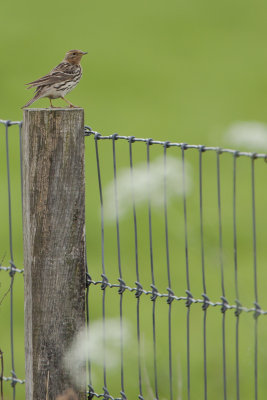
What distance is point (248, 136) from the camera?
11.2 feet

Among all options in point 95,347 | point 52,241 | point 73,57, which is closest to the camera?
point 95,347

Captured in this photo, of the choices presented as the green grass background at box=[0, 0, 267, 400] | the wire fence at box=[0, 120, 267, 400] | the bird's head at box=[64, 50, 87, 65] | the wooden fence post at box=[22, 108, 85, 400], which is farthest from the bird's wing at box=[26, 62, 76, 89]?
the green grass background at box=[0, 0, 267, 400]

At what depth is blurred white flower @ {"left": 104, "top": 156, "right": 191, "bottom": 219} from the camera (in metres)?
3.54

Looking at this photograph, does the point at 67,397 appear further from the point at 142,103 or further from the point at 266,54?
the point at 266,54

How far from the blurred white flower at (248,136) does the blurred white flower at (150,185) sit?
24 centimetres

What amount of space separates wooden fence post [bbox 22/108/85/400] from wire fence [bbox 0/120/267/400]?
0.11 meters

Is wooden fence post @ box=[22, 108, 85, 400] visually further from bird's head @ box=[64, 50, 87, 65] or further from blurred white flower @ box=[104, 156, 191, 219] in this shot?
bird's head @ box=[64, 50, 87, 65]

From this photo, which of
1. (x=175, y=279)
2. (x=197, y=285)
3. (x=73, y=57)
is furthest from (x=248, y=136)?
(x=175, y=279)

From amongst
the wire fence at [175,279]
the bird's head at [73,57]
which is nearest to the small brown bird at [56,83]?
the bird's head at [73,57]

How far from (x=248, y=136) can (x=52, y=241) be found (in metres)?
1.07

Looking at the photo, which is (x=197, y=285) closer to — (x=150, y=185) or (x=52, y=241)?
(x=52, y=241)

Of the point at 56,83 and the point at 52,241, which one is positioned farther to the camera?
the point at 56,83

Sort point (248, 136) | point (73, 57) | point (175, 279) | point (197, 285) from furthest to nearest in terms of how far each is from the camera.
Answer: point (175, 279), point (197, 285), point (73, 57), point (248, 136)

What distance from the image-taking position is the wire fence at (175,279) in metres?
3.56
